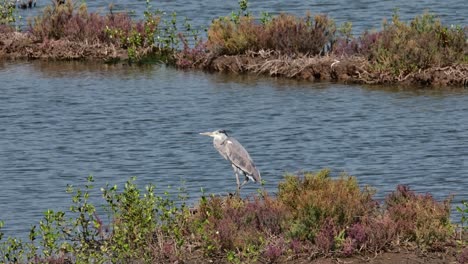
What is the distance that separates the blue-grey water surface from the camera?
797 inches

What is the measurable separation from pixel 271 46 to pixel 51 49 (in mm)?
5482

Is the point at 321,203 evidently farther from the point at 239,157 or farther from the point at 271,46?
the point at 271,46

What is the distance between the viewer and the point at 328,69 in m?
27.4

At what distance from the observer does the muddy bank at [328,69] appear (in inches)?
1032

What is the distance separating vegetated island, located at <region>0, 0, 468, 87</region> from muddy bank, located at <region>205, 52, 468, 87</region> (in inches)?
0.8

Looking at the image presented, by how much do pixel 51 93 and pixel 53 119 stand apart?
2237mm

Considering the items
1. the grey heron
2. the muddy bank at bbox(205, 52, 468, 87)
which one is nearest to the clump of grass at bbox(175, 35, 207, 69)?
the muddy bank at bbox(205, 52, 468, 87)

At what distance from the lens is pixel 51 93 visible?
28062 mm

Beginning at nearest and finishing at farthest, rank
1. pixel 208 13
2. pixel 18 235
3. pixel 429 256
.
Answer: pixel 429 256 → pixel 18 235 → pixel 208 13

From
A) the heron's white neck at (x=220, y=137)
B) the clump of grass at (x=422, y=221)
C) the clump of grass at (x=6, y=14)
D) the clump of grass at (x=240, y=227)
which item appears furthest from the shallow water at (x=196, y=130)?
the clump of grass at (x=422, y=221)

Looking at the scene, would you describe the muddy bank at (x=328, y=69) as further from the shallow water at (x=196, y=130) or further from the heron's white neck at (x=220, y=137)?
the heron's white neck at (x=220, y=137)

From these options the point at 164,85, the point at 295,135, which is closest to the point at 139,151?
the point at 295,135

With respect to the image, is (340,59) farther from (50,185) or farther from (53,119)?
(50,185)

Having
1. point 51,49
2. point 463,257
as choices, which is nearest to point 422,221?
point 463,257
